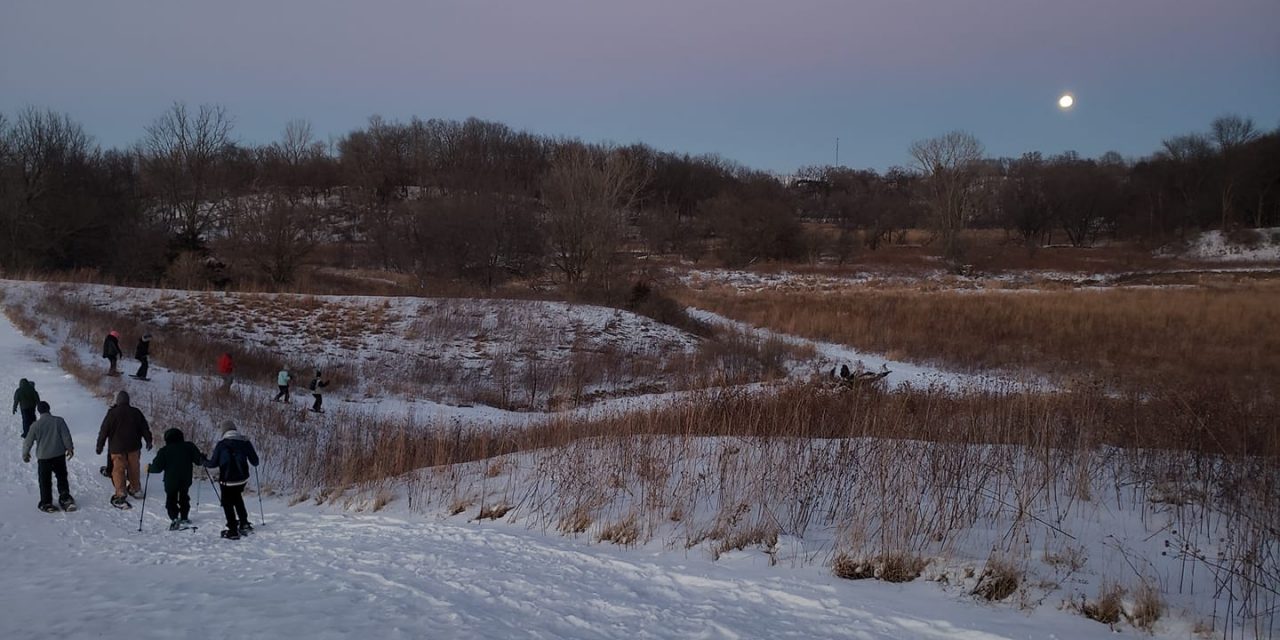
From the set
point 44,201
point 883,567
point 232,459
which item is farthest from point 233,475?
point 44,201

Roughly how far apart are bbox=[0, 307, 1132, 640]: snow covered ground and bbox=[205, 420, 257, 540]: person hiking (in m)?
0.27

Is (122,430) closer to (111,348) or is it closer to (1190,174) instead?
(111,348)

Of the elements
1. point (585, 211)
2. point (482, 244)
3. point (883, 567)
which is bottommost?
point (883, 567)

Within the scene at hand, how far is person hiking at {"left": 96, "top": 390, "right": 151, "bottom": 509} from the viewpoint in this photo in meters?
9.12

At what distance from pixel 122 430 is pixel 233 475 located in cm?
271

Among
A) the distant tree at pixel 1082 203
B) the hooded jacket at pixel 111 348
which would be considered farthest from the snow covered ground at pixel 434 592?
the distant tree at pixel 1082 203

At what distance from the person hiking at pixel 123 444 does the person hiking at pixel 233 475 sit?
6.63 ft

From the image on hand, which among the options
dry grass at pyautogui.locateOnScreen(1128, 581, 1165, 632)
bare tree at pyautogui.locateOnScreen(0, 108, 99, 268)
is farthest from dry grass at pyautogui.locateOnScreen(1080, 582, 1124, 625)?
bare tree at pyautogui.locateOnScreen(0, 108, 99, 268)

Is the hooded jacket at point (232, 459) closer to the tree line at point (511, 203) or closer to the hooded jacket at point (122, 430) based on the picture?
the hooded jacket at point (122, 430)

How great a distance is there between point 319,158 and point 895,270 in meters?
60.4

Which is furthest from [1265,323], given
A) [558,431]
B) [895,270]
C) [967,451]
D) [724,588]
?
[895,270]

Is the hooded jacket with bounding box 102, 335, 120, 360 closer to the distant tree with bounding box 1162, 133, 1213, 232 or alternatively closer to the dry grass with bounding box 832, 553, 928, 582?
the dry grass with bounding box 832, 553, 928, 582

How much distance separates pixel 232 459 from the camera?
7.93 metres

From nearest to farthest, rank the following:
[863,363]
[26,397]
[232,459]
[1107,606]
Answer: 1. [1107,606]
2. [232,459]
3. [26,397]
4. [863,363]
